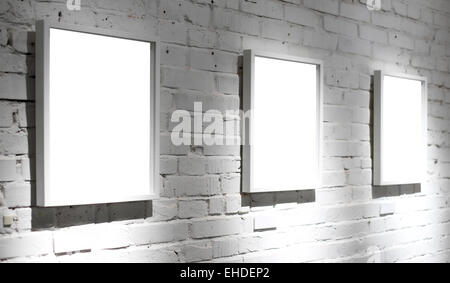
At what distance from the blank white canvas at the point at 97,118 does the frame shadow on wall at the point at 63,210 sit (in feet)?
0.18

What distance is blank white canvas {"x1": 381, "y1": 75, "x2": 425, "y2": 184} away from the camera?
3.24 m

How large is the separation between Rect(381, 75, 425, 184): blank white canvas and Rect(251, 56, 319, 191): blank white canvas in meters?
0.58

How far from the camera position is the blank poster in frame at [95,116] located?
1.94 metres

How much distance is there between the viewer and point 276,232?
2732 mm

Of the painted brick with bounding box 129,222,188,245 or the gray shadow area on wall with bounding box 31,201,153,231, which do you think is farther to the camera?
the painted brick with bounding box 129,222,188,245
